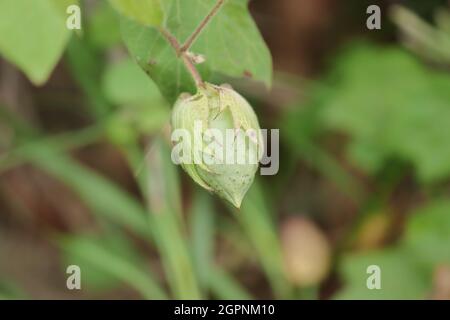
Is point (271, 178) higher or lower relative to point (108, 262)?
higher

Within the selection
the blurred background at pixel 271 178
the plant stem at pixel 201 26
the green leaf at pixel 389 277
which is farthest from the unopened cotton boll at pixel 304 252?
the plant stem at pixel 201 26

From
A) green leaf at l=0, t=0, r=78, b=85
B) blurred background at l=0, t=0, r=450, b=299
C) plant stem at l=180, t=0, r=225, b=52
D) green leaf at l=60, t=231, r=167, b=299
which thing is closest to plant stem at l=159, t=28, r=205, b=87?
plant stem at l=180, t=0, r=225, b=52

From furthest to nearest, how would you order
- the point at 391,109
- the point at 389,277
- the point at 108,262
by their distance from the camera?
the point at 391,109
the point at 108,262
the point at 389,277

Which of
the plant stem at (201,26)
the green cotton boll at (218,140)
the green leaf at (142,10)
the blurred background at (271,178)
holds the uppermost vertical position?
the blurred background at (271,178)

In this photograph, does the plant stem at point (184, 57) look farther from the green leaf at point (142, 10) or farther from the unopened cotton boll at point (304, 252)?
the unopened cotton boll at point (304, 252)

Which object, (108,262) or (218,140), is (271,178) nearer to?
(108,262)

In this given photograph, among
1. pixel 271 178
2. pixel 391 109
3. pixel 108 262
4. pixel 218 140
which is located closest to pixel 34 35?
pixel 218 140
